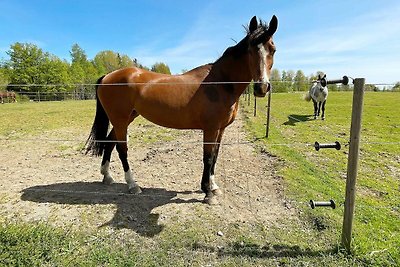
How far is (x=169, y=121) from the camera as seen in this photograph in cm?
332

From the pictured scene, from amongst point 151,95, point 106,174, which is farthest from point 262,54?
point 106,174

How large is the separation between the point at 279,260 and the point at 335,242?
627mm

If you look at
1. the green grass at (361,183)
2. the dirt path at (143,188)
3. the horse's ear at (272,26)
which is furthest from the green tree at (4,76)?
the horse's ear at (272,26)

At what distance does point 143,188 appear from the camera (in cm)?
372

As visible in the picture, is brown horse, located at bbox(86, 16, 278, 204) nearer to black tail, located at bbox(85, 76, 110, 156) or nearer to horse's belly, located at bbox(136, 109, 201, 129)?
horse's belly, located at bbox(136, 109, 201, 129)

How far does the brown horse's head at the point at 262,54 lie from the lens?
8.06 ft

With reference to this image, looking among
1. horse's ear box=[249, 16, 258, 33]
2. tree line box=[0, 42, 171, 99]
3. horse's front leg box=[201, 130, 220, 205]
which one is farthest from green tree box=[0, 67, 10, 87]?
horse's ear box=[249, 16, 258, 33]

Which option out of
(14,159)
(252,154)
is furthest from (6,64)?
(252,154)

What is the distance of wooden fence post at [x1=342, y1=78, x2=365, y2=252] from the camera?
2.04m

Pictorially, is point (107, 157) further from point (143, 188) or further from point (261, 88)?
point (261, 88)

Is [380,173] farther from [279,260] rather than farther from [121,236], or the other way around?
[121,236]

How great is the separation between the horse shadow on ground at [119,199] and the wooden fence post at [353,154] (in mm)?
1759

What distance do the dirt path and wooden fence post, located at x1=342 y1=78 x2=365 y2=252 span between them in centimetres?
77

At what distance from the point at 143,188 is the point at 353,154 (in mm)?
2819
